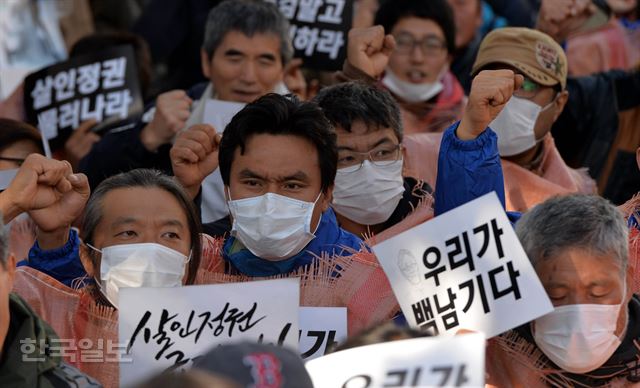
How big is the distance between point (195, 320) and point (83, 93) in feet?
9.92

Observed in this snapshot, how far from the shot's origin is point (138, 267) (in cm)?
491

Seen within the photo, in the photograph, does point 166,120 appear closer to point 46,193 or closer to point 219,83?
point 219,83

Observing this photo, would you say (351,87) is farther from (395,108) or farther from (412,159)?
(412,159)

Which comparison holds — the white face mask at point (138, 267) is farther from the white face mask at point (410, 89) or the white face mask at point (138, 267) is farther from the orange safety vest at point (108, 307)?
the white face mask at point (410, 89)

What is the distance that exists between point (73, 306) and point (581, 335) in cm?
172

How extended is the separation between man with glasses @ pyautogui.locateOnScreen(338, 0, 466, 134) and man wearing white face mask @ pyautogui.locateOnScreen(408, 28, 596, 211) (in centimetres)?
80

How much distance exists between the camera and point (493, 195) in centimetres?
463

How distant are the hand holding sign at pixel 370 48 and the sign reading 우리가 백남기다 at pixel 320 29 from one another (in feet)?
3.18

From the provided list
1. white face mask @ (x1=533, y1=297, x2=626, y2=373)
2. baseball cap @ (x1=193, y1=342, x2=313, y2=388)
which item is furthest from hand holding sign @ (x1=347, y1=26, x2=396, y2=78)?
baseball cap @ (x1=193, y1=342, x2=313, y2=388)

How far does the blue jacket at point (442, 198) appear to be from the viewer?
5.25 meters

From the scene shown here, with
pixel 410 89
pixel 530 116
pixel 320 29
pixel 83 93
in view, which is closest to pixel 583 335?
pixel 530 116

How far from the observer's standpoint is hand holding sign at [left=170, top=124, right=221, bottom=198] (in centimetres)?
565

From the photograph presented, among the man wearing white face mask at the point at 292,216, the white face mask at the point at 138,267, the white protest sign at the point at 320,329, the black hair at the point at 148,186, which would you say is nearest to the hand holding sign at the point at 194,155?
the man wearing white face mask at the point at 292,216

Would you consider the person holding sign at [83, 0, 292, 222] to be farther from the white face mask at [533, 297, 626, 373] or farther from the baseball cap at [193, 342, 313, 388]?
the baseball cap at [193, 342, 313, 388]
